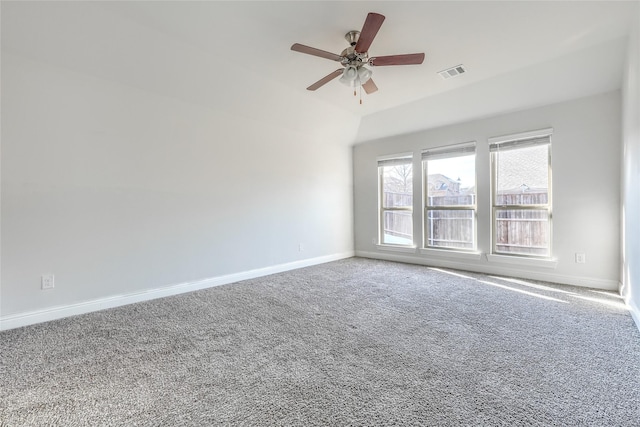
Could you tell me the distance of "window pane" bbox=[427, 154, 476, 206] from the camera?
451 centimetres

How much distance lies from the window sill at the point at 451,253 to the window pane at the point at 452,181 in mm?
769

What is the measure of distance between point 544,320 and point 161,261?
4022 millimetres

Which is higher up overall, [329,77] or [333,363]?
[329,77]

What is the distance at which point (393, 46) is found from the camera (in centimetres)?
291

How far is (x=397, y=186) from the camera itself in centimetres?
541

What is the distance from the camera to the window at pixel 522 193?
152 inches

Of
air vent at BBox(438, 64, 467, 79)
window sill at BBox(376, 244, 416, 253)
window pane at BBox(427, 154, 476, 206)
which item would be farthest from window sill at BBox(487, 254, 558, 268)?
air vent at BBox(438, 64, 467, 79)

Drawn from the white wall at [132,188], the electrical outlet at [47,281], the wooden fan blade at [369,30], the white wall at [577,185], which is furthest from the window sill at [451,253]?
the electrical outlet at [47,281]

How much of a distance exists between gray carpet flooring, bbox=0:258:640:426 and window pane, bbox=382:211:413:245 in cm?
211

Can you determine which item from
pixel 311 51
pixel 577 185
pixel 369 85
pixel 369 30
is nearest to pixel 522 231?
pixel 577 185

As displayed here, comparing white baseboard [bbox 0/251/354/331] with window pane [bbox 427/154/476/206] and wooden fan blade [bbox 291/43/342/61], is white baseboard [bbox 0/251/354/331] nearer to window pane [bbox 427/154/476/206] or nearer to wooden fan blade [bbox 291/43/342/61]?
window pane [bbox 427/154/476/206]

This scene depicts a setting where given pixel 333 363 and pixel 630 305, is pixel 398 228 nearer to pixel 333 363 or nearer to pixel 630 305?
pixel 630 305

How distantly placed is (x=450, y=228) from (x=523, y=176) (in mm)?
1267

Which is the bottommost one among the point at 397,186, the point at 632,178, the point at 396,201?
the point at 396,201
